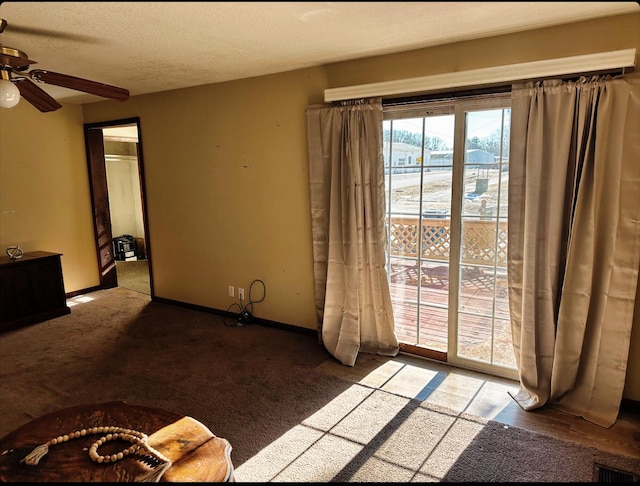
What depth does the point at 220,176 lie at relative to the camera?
3947 millimetres

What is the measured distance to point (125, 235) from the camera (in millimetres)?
7262

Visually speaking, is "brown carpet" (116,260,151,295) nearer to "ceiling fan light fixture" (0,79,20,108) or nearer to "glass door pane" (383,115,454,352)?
"ceiling fan light fixture" (0,79,20,108)

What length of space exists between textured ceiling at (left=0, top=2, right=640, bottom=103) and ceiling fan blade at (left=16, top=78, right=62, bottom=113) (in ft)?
0.91

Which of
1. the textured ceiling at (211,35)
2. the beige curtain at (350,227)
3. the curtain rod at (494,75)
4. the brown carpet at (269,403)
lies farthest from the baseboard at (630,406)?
the textured ceiling at (211,35)

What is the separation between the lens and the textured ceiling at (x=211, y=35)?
188 centimetres

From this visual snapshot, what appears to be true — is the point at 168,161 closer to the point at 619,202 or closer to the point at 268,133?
the point at 268,133

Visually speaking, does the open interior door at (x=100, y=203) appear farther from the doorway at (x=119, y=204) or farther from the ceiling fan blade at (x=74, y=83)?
the ceiling fan blade at (x=74, y=83)

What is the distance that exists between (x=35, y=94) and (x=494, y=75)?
2917 mm

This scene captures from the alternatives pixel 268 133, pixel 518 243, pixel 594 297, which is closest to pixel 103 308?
pixel 268 133

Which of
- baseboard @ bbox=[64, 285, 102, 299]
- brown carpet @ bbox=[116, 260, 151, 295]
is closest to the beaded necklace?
brown carpet @ bbox=[116, 260, 151, 295]

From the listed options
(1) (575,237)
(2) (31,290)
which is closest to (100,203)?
(2) (31,290)

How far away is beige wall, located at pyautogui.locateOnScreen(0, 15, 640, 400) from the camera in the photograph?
3.22m

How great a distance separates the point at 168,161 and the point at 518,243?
3.53m

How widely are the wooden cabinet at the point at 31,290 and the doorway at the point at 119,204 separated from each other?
3.01 ft
